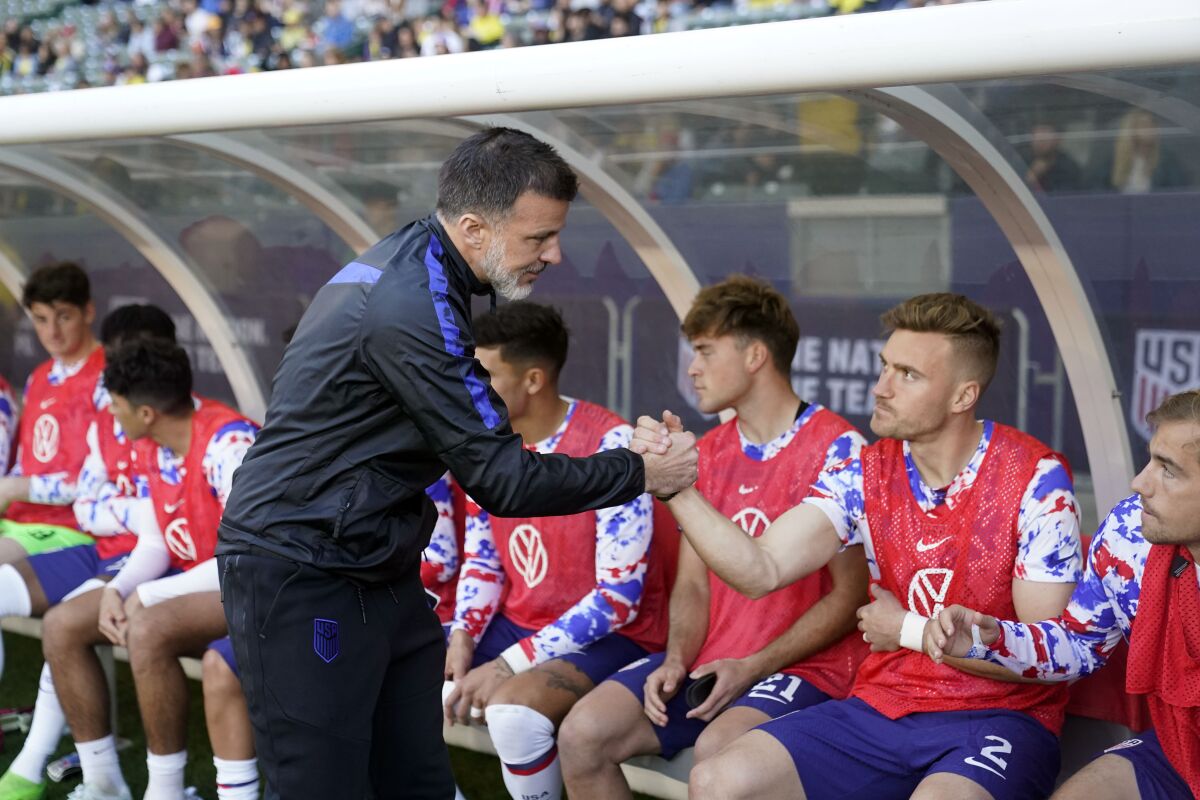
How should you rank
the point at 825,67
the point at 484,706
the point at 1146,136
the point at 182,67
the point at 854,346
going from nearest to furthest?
the point at 825,67 → the point at 1146,136 → the point at 484,706 → the point at 854,346 → the point at 182,67

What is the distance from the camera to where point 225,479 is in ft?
12.3

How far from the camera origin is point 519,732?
3.04m

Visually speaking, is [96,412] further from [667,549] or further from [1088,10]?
[1088,10]

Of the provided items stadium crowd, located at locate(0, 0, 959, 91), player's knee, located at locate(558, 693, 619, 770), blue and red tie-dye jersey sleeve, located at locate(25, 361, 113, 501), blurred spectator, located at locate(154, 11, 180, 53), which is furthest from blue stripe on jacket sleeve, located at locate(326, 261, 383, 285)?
blurred spectator, located at locate(154, 11, 180, 53)

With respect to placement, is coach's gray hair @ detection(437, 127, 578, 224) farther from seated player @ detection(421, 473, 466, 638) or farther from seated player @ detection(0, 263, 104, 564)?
seated player @ detection(0, 263, 104, 564)

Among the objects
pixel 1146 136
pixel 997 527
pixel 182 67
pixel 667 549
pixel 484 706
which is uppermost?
pixel 182 67

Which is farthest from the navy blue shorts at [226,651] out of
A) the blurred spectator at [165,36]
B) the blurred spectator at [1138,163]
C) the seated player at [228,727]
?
the blurred spectator at [165,36]

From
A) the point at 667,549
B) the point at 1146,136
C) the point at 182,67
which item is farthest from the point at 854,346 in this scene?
the point at 182,67

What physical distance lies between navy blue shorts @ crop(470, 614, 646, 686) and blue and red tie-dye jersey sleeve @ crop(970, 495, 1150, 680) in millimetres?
1098

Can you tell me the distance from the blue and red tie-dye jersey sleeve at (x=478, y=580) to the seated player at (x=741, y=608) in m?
0.54

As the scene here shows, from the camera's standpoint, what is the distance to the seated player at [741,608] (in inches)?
116

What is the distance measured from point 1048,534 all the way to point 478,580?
1.56 m

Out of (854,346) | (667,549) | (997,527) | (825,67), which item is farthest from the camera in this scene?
(854,346)

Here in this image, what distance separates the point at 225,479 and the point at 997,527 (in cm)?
216
